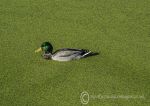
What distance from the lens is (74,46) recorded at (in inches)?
352

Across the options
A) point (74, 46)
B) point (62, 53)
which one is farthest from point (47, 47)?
point (74, 46)

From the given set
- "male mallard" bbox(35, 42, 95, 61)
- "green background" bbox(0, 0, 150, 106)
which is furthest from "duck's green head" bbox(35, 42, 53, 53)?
"green background" bbox(0, 0, 150, 106)

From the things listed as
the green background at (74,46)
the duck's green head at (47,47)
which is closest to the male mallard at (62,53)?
the duck's green head at (47,47)

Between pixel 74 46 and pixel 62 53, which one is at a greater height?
pixel 74 46

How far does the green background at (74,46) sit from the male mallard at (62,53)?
106 mm

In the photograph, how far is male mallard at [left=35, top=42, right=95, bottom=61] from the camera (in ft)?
26.7

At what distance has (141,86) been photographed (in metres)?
7.57

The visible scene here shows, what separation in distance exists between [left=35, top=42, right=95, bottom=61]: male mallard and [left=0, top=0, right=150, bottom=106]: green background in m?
0.11

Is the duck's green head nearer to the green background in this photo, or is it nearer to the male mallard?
the male mallard

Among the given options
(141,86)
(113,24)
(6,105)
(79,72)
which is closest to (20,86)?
(6,105)

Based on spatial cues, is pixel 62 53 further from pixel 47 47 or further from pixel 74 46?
pixel 74 46

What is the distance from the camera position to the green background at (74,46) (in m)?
7.40

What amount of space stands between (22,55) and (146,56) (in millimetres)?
2255

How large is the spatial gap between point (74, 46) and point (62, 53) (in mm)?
871
